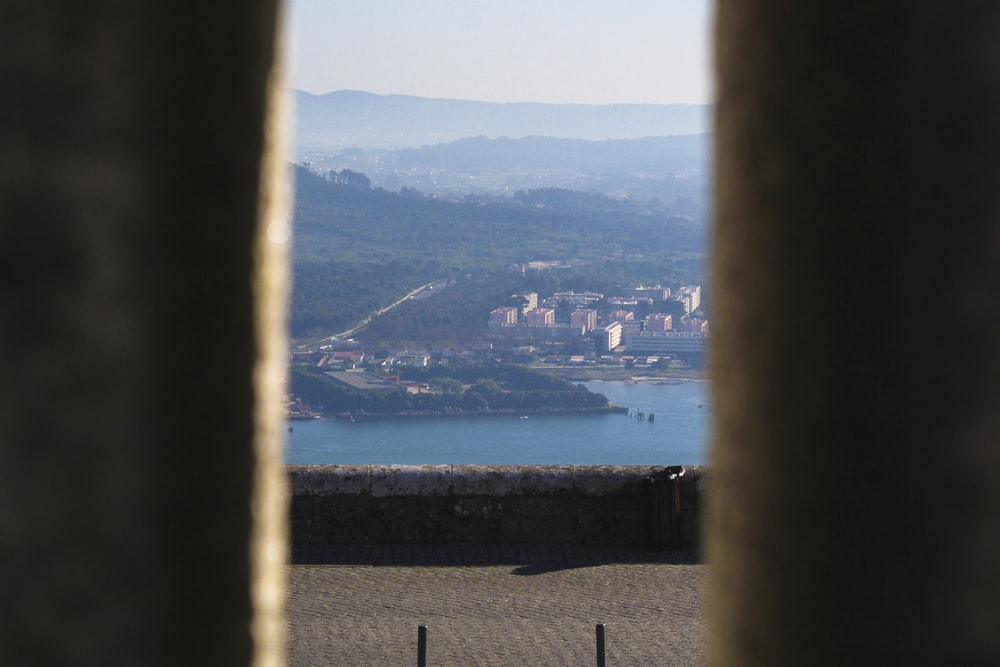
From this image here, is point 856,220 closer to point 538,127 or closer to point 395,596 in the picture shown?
point 395,596

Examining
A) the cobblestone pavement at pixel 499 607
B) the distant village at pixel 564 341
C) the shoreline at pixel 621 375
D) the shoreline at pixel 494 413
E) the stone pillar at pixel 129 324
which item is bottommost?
the cobblestone pavement at pixel 499 607

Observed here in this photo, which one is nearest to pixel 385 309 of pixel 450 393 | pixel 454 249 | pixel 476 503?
pixel 450 393

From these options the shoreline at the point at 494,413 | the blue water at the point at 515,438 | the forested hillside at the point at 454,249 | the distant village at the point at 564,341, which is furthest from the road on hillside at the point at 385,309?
the blue water at the point at 515,438

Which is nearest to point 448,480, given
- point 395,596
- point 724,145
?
point 395,596

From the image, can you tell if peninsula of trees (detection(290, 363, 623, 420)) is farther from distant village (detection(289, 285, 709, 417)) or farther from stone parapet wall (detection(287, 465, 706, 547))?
stone parapet wall (detection(287, 465, 706, 547))

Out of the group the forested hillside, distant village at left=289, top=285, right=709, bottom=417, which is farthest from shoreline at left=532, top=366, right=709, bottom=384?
the forested hillside

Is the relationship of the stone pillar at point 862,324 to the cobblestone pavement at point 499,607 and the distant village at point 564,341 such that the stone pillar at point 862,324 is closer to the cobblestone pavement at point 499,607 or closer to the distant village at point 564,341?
the cobblestone pavement at point 499,607
